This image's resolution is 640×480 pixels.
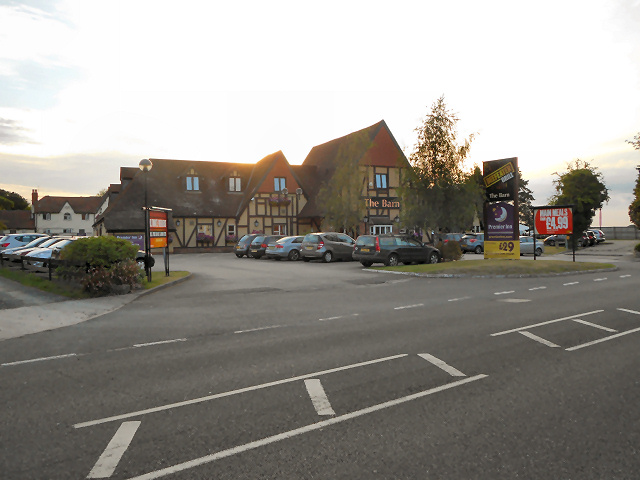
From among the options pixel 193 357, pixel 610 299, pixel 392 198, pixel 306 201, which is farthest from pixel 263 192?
pixel 193 357

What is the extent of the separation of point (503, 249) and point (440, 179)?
4882 mm

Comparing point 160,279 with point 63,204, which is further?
point 63,204

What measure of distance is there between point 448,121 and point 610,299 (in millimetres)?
16844

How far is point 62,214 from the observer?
105m

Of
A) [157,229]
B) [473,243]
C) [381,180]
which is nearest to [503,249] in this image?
[473,243]

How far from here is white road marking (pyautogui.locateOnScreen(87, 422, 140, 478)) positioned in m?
3.84

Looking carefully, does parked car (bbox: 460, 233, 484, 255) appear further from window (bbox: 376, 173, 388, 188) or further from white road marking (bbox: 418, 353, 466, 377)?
white road marking (bbox: 418, 353, 466, 377)

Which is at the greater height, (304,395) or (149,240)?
(149,240)

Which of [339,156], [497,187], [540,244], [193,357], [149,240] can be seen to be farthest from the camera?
[339,156]

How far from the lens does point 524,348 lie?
780cm

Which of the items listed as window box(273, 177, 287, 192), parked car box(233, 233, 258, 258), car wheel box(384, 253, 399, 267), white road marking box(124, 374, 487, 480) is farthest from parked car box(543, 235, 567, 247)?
white road marking box(124, 374, 487, 480)

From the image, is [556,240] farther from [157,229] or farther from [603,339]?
[603,339]

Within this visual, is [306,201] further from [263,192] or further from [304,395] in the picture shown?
[304,395]

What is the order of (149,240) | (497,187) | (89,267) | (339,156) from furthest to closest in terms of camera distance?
(339,156) → (497,187) → (149,240) → (89,267)
